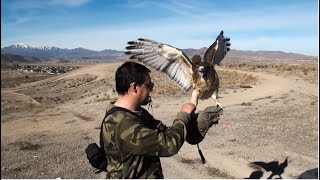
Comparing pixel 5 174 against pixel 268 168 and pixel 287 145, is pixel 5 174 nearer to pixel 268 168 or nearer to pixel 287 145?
pixel 268 168

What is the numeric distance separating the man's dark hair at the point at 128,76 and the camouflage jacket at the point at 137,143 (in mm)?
156

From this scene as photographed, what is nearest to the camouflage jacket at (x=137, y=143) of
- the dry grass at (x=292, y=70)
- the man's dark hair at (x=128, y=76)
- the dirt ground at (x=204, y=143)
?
the man's dark hair at (x=128, y=76)

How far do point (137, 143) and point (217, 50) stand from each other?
2.70 meters

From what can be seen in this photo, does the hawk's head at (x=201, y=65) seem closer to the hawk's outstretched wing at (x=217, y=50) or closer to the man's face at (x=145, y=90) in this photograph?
the hawk's outstretched wing at (x=217, y=50)

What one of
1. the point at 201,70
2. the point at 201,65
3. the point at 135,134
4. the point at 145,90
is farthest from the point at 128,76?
the point at 201,65

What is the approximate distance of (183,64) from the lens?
4664 mm

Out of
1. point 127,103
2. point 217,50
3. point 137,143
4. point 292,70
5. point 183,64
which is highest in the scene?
point 217,50

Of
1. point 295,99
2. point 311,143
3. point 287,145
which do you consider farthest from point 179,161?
point 295,99

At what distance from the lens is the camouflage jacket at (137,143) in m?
2.50

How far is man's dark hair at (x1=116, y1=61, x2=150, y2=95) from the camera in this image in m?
2.63

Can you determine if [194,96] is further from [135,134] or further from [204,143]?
[204,143]

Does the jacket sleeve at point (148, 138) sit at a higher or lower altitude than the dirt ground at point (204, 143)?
higher

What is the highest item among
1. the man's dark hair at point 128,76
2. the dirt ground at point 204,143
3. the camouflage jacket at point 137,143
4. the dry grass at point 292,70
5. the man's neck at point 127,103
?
the man's dark hair at point 128,76

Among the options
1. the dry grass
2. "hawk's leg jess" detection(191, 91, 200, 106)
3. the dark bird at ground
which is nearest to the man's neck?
"hawk's leg jess" detection(191, 91, 200, 106)
